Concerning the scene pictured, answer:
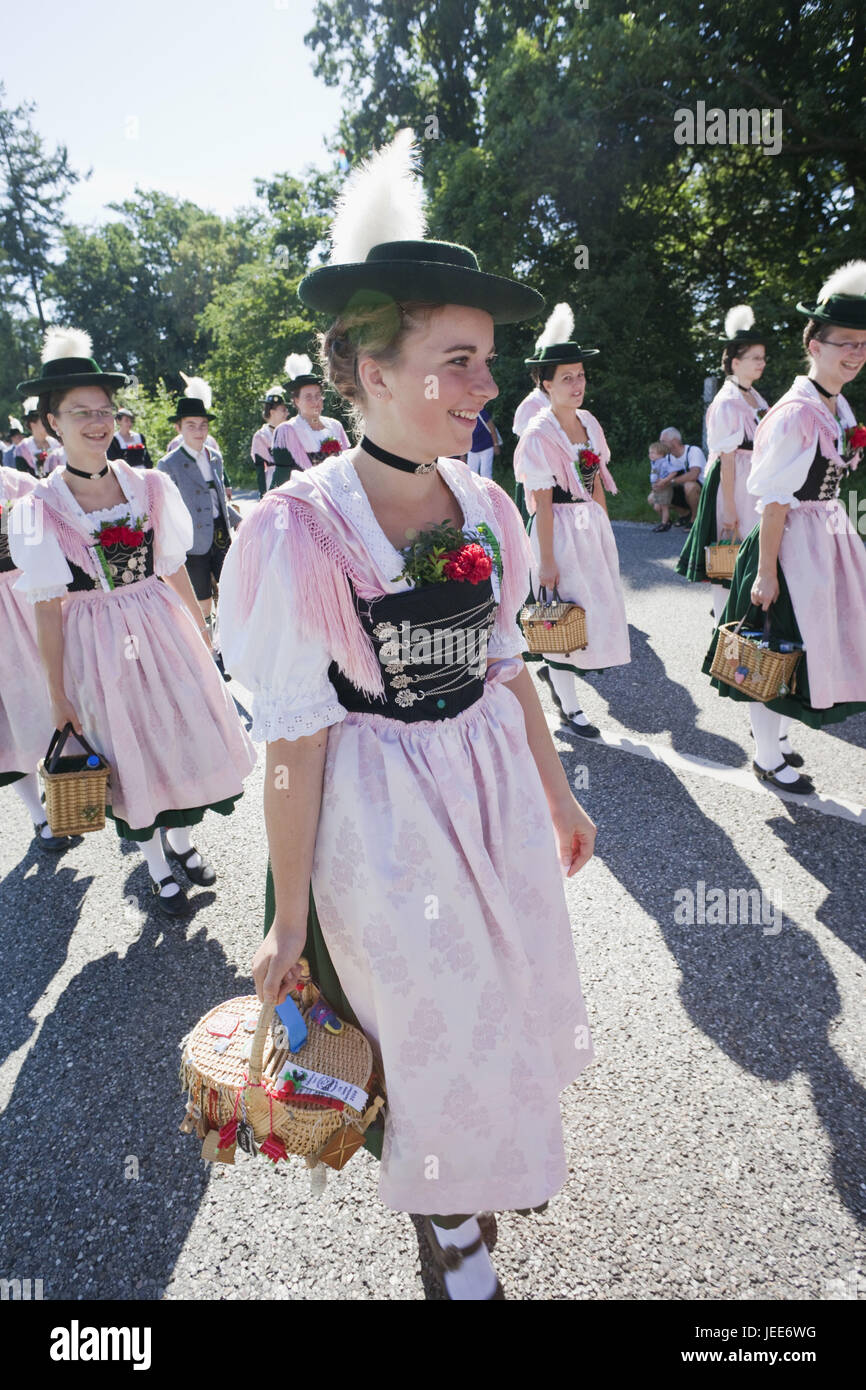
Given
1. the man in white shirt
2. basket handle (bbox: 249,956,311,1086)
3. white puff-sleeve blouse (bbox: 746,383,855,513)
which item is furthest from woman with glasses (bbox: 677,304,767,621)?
the man in white shirt

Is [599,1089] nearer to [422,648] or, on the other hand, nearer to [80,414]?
[422,648]

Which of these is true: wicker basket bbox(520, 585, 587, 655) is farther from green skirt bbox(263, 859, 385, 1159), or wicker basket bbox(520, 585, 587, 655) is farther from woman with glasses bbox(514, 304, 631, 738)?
green skirt bbox(263, 859, 385, 1159)

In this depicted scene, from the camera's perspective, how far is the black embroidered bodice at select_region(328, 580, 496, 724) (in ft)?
5.35

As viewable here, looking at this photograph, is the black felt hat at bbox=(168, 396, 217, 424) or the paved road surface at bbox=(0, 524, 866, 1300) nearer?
the paved road surface at bbox=(0, 524, 866, 1300)

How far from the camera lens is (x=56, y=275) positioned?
43344 millimetres

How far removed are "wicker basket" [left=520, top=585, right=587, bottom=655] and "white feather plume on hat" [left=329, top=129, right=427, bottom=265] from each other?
2.85 m

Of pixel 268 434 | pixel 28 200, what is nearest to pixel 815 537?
pixel 268 434

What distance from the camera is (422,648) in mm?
1681

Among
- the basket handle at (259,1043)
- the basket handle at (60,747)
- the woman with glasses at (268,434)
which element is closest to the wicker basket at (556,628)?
the basket handle at (60,747)

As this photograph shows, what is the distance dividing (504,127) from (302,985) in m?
18.1

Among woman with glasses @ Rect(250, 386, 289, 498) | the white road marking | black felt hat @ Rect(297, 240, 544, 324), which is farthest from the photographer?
woman with glasses @ Rect(250, 386, 289, 498)

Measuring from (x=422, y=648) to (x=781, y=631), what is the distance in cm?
268

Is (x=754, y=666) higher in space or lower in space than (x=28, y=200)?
lower

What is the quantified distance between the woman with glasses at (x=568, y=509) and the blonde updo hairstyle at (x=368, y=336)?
305cm
